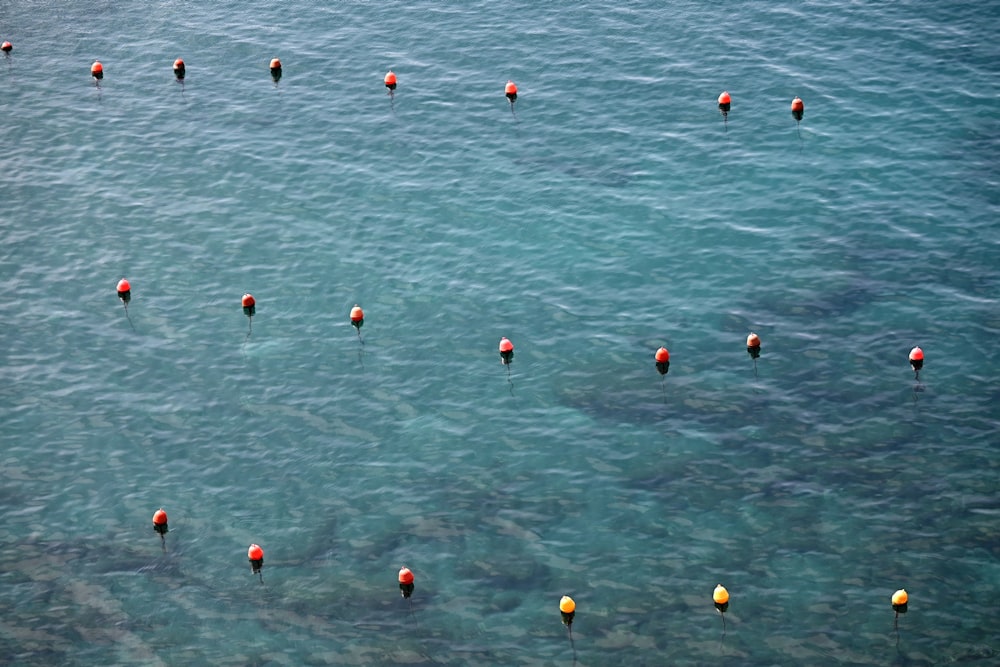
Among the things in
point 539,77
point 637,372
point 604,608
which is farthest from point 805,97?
point 604,608

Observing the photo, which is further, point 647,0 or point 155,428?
point 647,0

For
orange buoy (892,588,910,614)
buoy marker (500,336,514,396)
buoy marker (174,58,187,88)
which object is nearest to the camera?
orange buoy (892,588,910,614)

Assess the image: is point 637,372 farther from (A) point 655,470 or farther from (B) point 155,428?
(B) point 155,428

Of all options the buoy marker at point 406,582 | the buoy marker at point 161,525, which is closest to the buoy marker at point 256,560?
the buoy marker at point 161,525

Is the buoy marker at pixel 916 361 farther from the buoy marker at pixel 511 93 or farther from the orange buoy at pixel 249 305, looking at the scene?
the orange buoy at pixel 249 305

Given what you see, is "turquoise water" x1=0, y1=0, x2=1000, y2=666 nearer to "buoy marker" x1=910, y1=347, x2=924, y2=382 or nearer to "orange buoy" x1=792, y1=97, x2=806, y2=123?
"buoy marker" x1=910, y1=347, x2=924, y2=382

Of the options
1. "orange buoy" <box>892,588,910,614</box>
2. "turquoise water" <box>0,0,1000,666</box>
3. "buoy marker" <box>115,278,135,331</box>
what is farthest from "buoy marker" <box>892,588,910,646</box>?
"buoy marker" <box>115,278,135,331</box>
